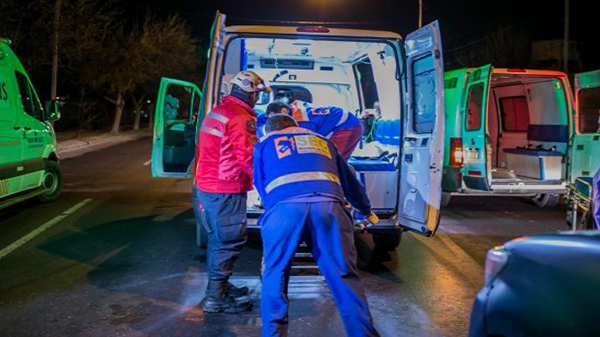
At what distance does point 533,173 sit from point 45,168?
8.34 m

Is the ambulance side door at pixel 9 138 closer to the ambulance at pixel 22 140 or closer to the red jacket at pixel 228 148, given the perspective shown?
the ambulance at pixel 22 140

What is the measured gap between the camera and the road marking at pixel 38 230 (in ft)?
22.5

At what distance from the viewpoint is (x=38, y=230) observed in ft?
26.0

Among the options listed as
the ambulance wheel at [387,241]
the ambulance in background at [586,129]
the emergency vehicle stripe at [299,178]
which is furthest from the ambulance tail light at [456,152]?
the emergency vehicle stripe at [299,178]

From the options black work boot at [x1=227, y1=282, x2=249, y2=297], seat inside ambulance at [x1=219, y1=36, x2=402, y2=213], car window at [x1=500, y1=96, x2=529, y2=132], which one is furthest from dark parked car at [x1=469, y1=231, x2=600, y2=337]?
car window at [x1=500, y1=96, x2=529, y2=132]

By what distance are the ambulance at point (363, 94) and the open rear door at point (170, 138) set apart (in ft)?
0.04

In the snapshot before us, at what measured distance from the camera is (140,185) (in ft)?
41.4

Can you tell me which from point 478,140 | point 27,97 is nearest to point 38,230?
point 27,97

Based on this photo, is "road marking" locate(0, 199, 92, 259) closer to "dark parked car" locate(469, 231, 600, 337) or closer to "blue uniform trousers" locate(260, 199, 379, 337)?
"blue uniform trousers" locate(260, 199, 379, 337)

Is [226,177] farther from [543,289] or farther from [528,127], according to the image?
[528,127]

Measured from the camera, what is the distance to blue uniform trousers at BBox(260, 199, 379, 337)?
363 cm

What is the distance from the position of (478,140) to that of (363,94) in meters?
1.92

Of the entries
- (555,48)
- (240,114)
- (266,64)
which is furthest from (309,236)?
(555,48)

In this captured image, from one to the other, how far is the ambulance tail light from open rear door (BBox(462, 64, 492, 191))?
73 millimetres
